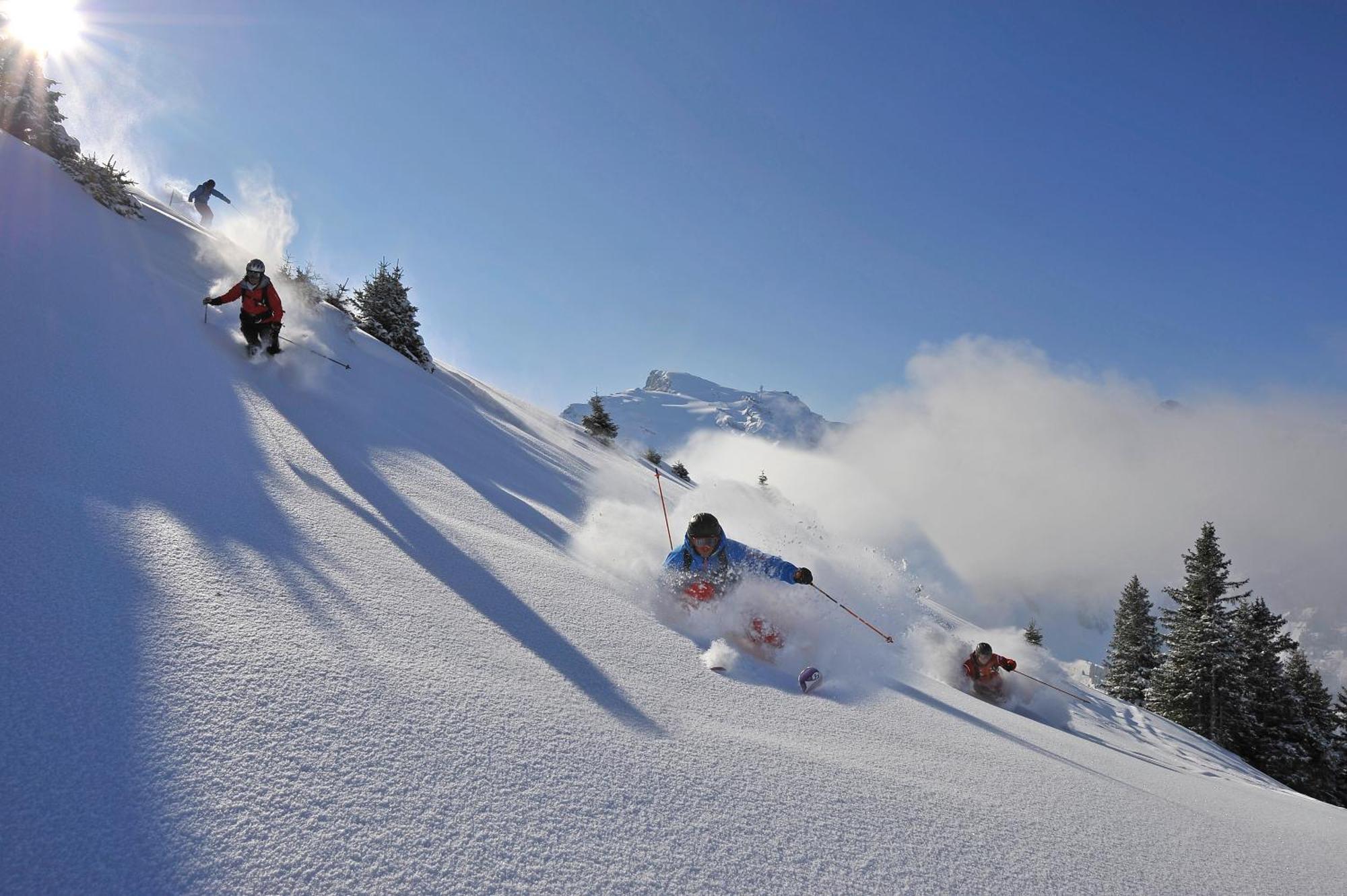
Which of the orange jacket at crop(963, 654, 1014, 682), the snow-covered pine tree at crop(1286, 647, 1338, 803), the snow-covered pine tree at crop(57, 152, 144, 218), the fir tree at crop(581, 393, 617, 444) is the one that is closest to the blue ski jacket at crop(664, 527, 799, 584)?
the orange jacket at crop(963, 654, 1014, 682)

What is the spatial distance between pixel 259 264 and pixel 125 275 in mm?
1860

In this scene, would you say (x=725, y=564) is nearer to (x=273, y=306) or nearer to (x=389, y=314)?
(x=273, y=306)

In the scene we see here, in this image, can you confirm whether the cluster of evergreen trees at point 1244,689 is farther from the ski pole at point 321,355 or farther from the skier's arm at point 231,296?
the skier's arm at point 231,296

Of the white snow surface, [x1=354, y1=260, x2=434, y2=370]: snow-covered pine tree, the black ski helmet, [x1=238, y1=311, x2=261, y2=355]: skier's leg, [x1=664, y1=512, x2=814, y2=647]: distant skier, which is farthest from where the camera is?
[x1=354, y1=260, x2=434, y2=370]: snow-covered pine tree

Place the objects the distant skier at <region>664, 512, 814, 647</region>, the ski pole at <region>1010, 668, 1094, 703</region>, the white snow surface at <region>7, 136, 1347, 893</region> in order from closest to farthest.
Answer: the white snow surface at <region>7, 136, 1347, 893</region> → the distant skier at <region>664, 512, 814, 647</region> → the ski pole at <region>1010, 668, 1094, 703</region>

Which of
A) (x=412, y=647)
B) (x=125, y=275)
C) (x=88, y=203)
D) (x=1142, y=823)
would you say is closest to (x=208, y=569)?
(x=412, y=647)

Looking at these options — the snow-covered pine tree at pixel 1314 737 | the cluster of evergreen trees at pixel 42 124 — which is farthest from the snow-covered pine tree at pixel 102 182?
the snow-covered pine tree at pixel 1314 737

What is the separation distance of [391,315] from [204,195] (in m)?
6.75

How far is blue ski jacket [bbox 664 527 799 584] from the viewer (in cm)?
555

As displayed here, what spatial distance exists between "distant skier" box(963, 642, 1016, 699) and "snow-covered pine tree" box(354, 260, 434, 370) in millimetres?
15988

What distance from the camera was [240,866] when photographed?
1371 millimetres

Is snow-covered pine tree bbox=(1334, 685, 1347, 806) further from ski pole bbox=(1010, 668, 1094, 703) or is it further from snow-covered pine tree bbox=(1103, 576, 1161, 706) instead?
ski pole bbox=(1010, 668, 1094, 703)

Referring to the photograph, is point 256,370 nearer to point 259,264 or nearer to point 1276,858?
point 259,264

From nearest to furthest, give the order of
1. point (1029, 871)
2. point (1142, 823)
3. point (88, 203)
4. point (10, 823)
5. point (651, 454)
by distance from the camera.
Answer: point (10, 823) < point (1029, 871) < point (1142, 823) < point (88, 203) < point (651, 454)
